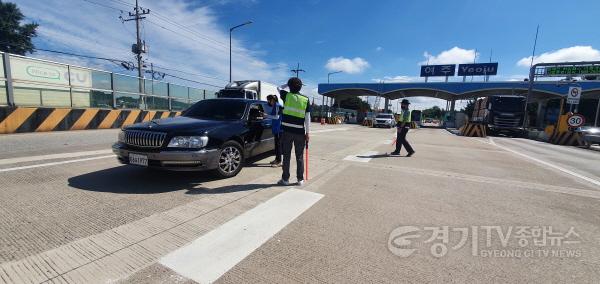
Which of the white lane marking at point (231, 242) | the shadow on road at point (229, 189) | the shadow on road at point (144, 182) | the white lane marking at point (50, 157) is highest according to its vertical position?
the white lane marking at point (50, 157)

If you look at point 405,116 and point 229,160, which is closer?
point 229,160

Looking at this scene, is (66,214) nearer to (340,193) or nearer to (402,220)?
(340,193)

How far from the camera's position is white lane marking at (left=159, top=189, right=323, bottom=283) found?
2.09m

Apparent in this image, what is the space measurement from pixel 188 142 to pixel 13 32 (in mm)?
67684

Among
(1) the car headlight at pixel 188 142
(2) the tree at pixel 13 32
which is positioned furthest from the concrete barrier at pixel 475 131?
(2) the tree at pixel 13 32

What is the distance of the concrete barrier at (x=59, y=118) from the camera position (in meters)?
8.56

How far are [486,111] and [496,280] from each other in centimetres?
2414

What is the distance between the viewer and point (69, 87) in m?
10.9

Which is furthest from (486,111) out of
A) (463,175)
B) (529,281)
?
(529,281)

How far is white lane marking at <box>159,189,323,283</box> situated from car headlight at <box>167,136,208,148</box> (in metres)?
1.45

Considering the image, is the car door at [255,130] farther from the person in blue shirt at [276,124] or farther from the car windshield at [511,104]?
the car windshield at [511,104]

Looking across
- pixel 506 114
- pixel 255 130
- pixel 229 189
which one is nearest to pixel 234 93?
pixel 255 130

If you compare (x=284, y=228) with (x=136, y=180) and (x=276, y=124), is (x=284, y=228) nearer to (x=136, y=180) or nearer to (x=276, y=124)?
(x=136, y=180)

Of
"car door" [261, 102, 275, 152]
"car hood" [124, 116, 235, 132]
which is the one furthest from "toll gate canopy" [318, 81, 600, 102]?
"car hood" [124, 116, 235, 132]
